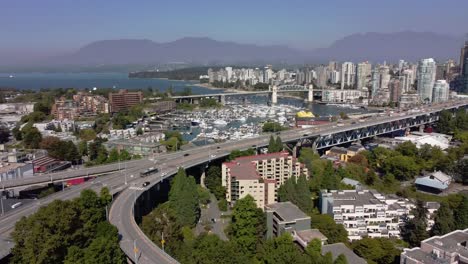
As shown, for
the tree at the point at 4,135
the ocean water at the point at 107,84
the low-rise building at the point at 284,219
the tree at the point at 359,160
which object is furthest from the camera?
the ocean water at the point at 107,84

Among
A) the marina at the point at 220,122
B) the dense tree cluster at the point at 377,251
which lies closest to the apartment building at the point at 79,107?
the marina at the point at 220,122

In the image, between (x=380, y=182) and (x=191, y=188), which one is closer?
(x=191, y=188)

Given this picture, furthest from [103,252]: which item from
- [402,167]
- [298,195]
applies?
[402,167]

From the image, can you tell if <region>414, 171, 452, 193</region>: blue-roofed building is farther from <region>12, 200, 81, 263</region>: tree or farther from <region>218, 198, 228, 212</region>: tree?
<region>12, 200, 81, 263</region>: tree

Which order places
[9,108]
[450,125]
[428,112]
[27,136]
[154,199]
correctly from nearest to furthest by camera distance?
1. [154,199]
2. [27,136]
3. [450,125]
4. [428,112]
5. [9,108]

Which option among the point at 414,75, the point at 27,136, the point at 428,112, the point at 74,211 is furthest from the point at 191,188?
the point at 414,75

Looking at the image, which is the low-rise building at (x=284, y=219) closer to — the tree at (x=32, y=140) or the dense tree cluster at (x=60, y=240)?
the dense tree cluster at (x=60, y=240)

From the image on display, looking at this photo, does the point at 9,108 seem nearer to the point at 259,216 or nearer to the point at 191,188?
the point at 191,188

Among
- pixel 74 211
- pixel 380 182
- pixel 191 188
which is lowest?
pixel 380 182
